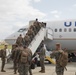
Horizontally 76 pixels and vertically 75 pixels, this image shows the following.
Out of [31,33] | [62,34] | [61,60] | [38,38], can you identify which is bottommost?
[61,60]

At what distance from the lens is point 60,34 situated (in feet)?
82.1

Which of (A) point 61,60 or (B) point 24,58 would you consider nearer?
(A) point 61,60

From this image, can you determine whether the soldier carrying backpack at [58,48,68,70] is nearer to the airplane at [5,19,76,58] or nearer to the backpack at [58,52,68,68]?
the backpack at [58,52,68,68]

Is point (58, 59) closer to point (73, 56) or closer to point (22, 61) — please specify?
point (22, 61)

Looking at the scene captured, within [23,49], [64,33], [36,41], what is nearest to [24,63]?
[23,49]

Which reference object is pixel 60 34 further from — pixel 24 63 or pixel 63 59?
pixel 63 59

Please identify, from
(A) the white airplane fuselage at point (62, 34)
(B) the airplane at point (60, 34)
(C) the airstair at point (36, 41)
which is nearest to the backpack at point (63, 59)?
(C) the airstair at point (36, 41)

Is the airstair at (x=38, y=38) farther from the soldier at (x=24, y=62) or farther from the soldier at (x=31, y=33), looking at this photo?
the soldier at (x=24, y=62)

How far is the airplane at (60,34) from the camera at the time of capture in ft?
80.9

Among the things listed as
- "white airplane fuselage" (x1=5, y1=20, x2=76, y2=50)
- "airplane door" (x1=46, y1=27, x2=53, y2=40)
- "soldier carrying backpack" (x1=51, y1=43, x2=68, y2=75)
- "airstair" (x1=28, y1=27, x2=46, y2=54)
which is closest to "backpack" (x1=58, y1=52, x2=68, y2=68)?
"soldier carrying backpack" (x1=51, y1=43, x2=68, y2=75)

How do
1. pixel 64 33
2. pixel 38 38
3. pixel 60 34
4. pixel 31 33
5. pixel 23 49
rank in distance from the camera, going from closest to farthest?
pixel 23 49
pixel 31 33
pixel 38 38
pixel 64 33
pixel 60 34

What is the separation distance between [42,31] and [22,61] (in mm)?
9659

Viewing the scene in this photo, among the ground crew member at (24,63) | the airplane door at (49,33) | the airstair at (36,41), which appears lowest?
the ground crew member at (24,63)

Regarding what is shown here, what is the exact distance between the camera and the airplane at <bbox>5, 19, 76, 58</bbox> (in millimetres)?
24672
